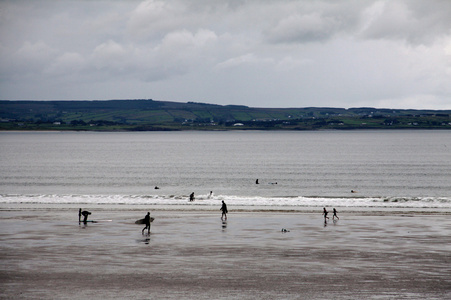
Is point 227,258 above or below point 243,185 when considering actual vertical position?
above

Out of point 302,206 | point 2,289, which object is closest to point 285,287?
point 2,289

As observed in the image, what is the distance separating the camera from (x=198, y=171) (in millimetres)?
128500

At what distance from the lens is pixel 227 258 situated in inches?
1296

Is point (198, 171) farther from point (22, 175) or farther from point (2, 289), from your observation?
point (2, 289)

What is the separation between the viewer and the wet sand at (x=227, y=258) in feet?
84.6

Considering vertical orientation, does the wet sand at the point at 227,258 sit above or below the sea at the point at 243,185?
above

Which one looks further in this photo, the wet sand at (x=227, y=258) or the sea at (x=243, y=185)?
the sea at (x=243, y=185)

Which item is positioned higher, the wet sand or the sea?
the wet sand

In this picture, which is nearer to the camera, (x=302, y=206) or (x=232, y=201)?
(x=302, y=206)

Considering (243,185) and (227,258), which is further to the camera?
(243,185)

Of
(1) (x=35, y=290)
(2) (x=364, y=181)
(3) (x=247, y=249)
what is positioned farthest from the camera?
(2) (x=364, y=181)

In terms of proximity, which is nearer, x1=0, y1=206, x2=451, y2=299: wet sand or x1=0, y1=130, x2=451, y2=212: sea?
x1=0, y1=206, x2=451, y2=299: wet sand

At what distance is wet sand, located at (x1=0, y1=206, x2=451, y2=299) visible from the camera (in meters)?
25.8

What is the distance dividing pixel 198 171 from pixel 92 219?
257 ft
